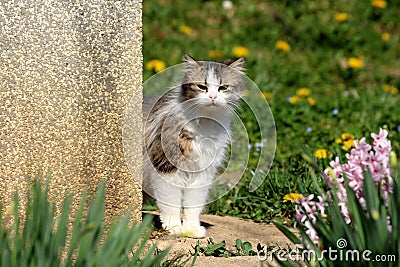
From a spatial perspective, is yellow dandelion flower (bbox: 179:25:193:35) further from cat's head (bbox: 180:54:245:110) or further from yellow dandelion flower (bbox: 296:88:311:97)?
cat's head (bbox: 180:54:245:110)

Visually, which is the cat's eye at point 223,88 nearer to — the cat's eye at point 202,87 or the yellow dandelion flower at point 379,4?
the cat's eye at point 202,87

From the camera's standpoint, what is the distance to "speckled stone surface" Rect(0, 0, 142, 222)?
11.2 ft

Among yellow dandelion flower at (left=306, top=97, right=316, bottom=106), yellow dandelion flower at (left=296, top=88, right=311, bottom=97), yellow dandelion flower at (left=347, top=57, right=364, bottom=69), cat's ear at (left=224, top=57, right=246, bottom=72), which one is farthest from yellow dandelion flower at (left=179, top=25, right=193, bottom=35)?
cat's ear at (left=224, top=57, right=246, bottom=72)

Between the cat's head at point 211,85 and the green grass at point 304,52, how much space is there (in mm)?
1383

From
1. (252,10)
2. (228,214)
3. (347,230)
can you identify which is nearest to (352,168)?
(347,230)

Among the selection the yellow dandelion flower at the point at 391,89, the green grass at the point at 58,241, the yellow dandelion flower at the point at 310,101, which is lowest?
the green grass at the point at 58,241

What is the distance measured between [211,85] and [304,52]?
381cm

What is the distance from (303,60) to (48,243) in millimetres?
5294

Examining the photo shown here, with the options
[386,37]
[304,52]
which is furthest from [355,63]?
[386,37]

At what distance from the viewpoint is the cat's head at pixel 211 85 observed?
3.81m

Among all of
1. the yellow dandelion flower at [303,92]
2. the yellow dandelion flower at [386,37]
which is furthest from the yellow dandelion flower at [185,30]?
the yellow dandelion flower at [386,37]

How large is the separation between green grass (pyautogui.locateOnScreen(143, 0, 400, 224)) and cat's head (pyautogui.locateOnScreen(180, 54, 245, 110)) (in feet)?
4.54

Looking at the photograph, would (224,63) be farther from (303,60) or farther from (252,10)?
(252,10)

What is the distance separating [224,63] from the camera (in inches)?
159
